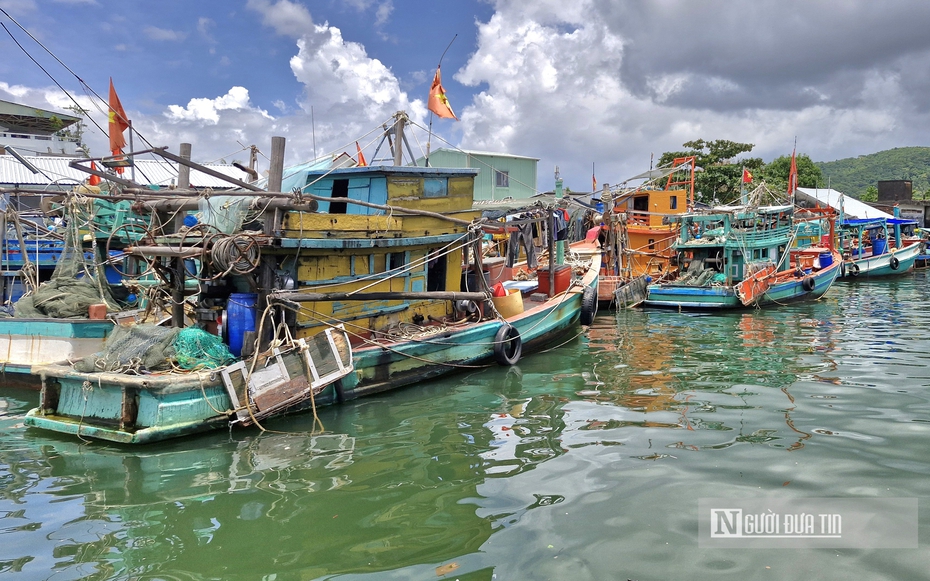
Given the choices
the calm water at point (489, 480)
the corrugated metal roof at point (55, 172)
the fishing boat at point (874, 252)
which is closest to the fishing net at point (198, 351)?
the calm water at point (489, 480)

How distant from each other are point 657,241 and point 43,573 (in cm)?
2142

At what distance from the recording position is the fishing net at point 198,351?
8.23m

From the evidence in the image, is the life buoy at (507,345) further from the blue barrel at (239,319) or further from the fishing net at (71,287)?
the fishing net at (71,287)

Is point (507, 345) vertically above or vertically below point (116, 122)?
below

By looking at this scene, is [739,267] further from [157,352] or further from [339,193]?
[157,352]

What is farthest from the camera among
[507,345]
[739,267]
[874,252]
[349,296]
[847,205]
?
[847,205]

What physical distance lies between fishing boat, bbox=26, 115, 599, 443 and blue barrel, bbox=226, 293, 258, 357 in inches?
0.6

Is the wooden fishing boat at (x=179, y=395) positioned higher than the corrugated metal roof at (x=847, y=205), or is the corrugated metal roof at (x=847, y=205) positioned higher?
the corrugated metal roof at (x=847, y=205)

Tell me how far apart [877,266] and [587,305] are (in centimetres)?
2058

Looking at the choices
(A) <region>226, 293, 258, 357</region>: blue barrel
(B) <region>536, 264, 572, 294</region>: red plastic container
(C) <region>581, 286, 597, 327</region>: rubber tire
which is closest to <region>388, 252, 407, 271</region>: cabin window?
(A) <region>226, 293, 258, 357</region>: blue barrel

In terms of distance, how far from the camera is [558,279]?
15.8 m

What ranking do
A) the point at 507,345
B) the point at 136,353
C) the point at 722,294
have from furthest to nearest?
the point at 722,294 < the point at 507,345 < the point at 136,353

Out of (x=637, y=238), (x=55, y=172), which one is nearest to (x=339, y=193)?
(x=637, y=238)

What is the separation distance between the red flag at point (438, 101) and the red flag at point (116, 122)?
643 centimetres
